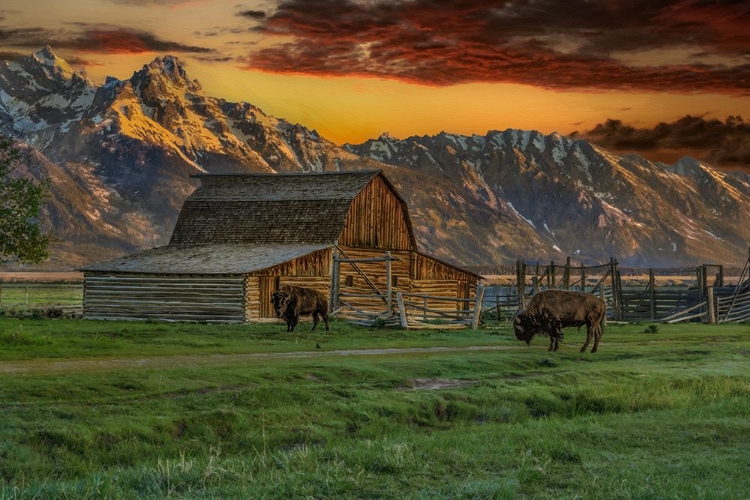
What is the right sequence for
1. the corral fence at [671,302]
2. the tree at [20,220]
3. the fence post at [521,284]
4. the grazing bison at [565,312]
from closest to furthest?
the grazing bison at [565,312] → the tree at [20,220] → the fence post at [521,284] → the corral fence at [671,302]

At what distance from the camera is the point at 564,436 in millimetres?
18375

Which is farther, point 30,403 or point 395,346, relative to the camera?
point 395,346

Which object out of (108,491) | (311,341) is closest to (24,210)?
(311,341)

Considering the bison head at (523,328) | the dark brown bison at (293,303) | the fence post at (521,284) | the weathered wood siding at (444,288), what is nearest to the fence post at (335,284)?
the weathered wood siding at (444,288)

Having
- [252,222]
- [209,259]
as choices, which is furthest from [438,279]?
[209,259]

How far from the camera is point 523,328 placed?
117 ft

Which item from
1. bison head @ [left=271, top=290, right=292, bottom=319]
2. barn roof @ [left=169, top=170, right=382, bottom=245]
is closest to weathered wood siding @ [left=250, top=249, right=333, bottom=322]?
barn roof @ [left=169, top=170, right=382, bottom=245]

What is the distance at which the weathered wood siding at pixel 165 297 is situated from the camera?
50938mm

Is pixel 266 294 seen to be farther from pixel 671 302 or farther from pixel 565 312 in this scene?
pixel 671 302

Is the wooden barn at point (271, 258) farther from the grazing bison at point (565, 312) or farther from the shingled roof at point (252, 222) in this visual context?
the grazing bison at point (565, 312)

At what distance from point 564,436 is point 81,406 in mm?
8727

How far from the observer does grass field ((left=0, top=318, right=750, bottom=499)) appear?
14.3 meters

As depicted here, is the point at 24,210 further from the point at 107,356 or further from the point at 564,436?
the point at 564,436

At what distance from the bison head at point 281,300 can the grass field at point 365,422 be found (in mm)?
7756
